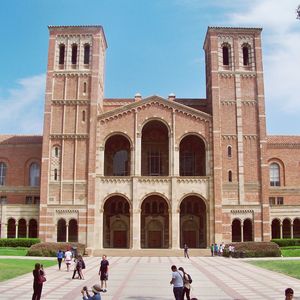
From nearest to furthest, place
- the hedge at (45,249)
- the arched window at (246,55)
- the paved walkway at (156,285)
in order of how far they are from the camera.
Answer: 1. the paved walkway at (156,285)
2. the hedge at (45,249)
3. the arched window at (246,55)

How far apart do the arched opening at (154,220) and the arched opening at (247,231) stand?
9321 mm

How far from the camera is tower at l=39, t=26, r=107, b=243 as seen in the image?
50469mm

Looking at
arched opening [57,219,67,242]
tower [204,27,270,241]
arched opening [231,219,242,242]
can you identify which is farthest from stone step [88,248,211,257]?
arched opening [231,219,242,242]

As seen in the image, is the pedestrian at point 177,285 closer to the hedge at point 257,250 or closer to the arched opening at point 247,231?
the hedge at point 257,250

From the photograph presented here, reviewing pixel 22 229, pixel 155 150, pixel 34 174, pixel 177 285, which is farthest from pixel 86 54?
pixel 177 285

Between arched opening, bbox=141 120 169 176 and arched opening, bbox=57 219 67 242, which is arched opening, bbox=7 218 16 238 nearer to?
arched opening, bbox=57 219 67 242

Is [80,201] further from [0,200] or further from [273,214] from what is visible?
[273,214]

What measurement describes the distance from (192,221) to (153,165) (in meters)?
8.35

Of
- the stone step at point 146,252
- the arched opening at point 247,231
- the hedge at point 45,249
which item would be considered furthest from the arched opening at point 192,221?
the hedge at point 45,249

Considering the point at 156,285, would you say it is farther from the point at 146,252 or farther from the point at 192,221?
the point at 192,221

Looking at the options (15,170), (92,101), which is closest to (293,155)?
(92,101)

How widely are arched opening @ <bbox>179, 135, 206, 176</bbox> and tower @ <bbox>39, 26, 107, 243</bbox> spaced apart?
11.6 meters

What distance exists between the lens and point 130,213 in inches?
2008

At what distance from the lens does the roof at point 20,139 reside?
196 feet
